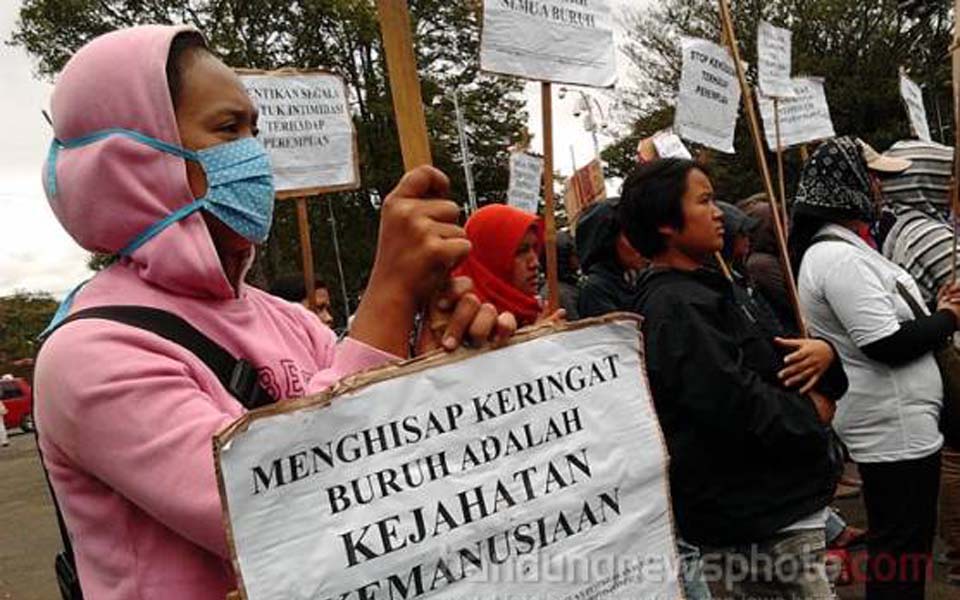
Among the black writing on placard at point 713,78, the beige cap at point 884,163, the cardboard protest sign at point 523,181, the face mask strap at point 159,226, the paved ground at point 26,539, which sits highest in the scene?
the black writing on placard at point 713,78

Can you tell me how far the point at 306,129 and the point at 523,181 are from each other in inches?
126

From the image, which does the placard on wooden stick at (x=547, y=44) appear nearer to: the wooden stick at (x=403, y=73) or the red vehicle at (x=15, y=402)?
the wooden stick at (x=403, y=73)

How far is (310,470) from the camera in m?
1.01

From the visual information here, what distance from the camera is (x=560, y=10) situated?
2.24 m

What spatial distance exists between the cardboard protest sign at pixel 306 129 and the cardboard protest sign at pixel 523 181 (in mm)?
2916

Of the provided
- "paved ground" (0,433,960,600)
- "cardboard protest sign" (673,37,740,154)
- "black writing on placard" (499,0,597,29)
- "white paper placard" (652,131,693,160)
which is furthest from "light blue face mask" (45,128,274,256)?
"white paper placard" (652,131,693,160)

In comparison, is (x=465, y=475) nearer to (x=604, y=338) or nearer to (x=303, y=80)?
(x=604, y=338)

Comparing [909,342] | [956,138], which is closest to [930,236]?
[956,138]

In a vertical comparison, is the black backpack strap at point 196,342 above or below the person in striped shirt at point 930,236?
above

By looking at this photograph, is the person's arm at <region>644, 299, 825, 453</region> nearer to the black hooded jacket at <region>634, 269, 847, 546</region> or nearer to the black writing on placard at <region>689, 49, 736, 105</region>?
the black hooded jacket at <region>634, 269, 847, 546</region>

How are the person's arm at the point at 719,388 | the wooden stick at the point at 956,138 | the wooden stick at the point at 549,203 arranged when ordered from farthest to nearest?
the wooden stick at the point at 956,138, the person's arm at the point at 719,388, the wooden stick at the point at 549,203

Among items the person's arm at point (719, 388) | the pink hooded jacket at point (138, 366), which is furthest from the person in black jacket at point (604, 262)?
the pink hooded jacket at point (138, 366)

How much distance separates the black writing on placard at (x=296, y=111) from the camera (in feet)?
11.5

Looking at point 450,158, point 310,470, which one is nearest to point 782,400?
point 310,470
